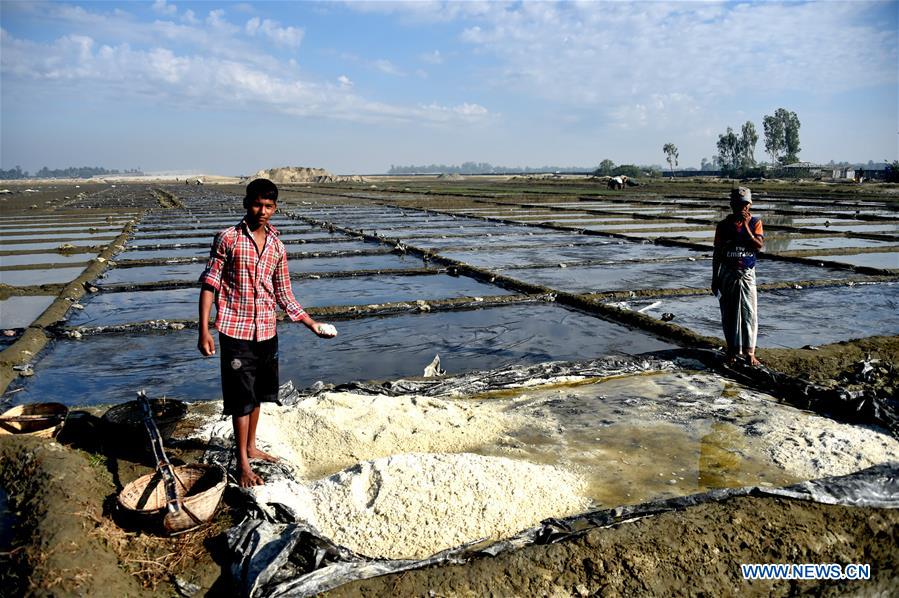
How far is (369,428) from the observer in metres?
3.55

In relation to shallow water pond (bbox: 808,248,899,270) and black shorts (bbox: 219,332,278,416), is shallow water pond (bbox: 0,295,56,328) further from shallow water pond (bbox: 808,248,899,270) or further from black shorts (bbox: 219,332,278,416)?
shallow water pond (bbox: 808,248,899,270)

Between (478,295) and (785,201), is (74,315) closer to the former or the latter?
(478,295)

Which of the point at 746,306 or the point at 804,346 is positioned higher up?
the point at 746,306

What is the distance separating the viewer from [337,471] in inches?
126

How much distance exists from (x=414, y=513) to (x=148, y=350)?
13.1 feet

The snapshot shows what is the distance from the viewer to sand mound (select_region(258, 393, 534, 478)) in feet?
11.0

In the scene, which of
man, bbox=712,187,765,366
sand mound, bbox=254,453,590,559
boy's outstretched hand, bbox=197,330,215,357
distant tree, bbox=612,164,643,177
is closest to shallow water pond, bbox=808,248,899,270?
man, bbox=712,187,765,366

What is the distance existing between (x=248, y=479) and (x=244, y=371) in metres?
0.48

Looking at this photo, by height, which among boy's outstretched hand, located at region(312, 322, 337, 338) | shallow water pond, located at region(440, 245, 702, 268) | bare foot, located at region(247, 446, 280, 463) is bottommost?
bare foot, located at region(247, 446, 280, 463)

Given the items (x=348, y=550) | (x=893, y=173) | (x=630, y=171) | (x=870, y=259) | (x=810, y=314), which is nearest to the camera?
(x=348, y=550)

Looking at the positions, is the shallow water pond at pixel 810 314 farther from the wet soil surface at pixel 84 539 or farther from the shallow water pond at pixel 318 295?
the wet soil surface at pixel 84 539

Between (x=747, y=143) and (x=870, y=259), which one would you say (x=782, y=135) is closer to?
(x=747, y=143)

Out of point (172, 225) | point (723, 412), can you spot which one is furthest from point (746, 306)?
point (172, 225)

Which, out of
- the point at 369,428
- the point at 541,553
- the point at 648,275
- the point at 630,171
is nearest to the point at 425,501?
A: the point at 541,553
